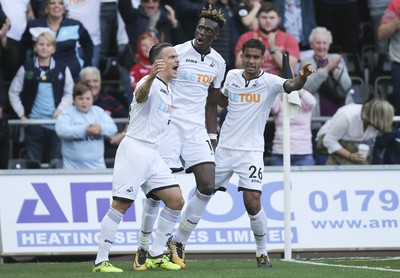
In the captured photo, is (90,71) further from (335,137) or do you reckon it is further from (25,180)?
(335,137)

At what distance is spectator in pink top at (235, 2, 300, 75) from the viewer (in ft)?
57.9

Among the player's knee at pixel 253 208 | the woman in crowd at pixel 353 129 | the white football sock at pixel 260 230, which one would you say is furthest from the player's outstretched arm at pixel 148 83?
the woman in crowd at pixel 353 129

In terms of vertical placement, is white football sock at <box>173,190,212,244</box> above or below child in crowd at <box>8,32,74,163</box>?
below

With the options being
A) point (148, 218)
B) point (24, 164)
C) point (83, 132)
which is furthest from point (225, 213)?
point (24, 164)

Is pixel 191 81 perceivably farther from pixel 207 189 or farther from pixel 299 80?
pixel 299 80

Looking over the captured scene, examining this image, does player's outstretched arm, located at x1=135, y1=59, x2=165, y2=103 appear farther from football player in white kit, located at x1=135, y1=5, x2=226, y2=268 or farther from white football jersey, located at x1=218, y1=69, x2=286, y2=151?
white football jersey, located at x1=218, y1=69, x2=286, y2=151

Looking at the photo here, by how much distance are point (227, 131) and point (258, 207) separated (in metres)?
0.97

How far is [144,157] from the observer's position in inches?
483

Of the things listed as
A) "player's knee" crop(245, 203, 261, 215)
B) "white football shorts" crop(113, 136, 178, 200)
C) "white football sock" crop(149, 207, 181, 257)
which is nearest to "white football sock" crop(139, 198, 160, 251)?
"white football sock" crop(149, 207, 181, 257)

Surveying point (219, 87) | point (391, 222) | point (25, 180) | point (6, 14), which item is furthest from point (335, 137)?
point (6, 14)

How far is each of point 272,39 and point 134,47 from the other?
2.28 metres

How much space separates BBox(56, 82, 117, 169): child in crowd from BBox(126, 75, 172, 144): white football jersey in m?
4.05

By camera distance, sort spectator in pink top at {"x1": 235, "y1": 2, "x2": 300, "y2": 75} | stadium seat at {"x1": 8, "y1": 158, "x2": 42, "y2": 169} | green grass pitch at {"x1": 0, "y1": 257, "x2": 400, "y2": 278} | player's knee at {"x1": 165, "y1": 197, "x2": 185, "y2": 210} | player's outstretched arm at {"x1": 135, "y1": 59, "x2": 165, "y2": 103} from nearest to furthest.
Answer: player's outstretched arm at {"x1": 135, "y1": 59, "x2": 165, "y2": 103} → green grass pitch at {"x1": 0, "y1": 257, "x2": 400, "y2": 278} → player's knee at {"x1": 165, "y1": 197, "x2": 185, "y2": 210} → stadium seat at {"x1": 8, "y1": 158, "x2": 42, "y2": 169} → spectator in pink top at {"x1": 235, "y1": 2, "x2": 300, "y2": 75}

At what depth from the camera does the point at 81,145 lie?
16.4 m
